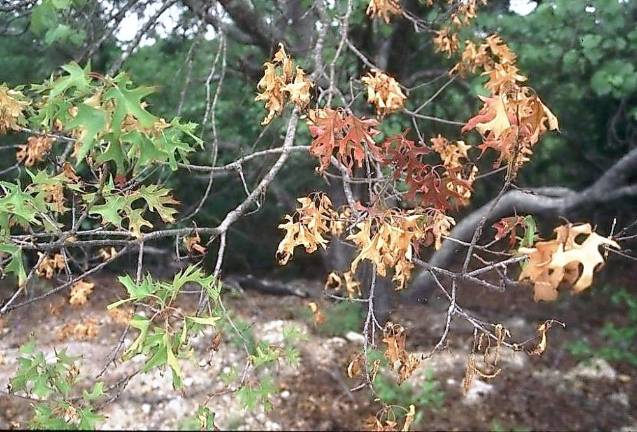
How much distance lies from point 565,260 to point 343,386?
333 centimetres

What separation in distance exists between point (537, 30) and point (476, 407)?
7.14 ft

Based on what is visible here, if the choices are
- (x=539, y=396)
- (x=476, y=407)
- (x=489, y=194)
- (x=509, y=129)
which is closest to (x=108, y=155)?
(x=509, y=129)

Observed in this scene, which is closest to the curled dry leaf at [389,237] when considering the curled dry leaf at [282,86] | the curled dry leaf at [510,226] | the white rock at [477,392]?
the curled dry leaf at [510,226]

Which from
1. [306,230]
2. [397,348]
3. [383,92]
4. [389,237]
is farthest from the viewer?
[383,92]

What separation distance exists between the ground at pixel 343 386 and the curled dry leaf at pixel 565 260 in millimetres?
2455

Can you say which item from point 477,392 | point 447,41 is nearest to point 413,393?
point 477,392

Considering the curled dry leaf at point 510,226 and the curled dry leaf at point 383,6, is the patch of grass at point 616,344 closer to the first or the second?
the curled dry leaf at point 383,6

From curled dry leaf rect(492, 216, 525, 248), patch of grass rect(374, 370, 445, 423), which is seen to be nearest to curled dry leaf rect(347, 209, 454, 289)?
curled dry leaf rect(492, 216, 525, 248)

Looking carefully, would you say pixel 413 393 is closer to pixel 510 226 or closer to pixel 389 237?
pixel 510 226

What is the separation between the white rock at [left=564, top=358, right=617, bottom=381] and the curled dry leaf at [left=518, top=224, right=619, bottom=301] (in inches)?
148

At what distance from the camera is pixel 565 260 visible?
956 millimetres

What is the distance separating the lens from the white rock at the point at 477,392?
4066 millimetres

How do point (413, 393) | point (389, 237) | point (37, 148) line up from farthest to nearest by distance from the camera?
point (413, 393), point (37, 148), point (389, 237)

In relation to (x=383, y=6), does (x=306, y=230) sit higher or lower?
lower
